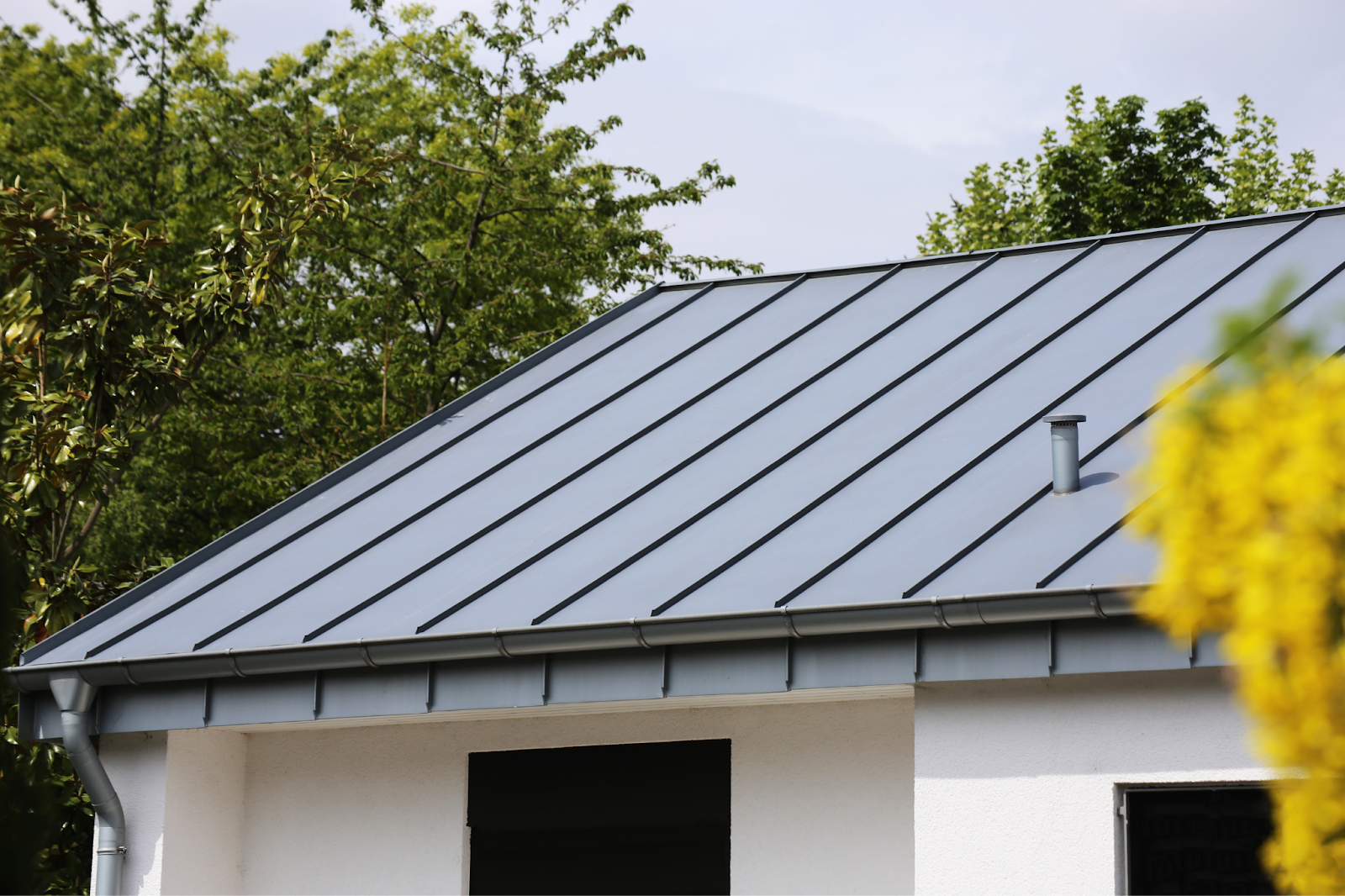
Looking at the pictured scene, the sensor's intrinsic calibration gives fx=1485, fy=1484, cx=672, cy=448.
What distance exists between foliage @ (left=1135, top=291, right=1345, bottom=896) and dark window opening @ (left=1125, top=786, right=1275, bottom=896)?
340 cm

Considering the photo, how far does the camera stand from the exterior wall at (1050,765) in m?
5.63

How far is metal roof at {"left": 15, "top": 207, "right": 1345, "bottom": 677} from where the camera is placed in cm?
674

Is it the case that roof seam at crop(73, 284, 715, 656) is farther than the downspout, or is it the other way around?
roof seam at crop(73, 284, 715, 656)

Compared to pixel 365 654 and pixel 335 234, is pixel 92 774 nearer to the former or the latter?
pixel 365 654

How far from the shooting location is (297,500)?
10008 mm

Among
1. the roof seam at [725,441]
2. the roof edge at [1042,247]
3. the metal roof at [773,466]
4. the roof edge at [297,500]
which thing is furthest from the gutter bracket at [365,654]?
the roof edge at [1042,247]

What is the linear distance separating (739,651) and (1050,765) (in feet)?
4.55

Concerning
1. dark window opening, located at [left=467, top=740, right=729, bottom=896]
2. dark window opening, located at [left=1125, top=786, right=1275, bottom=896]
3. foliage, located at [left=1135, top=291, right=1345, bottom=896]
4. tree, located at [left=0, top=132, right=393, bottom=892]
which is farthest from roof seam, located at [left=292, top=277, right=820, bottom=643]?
foliage, located at [left=1135, top=291, right=1345, bottom=896]

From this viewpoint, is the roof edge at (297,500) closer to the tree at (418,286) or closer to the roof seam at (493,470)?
the roof seam at (493,470)

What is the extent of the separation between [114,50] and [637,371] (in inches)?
600

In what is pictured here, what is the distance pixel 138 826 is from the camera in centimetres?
777

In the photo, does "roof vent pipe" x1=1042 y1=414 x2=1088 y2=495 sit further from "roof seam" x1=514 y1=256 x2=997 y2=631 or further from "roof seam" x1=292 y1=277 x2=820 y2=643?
"roof seam" x1=292 y1=277 x2=820 y2=643

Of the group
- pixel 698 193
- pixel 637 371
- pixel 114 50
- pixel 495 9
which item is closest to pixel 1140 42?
pixel 698 193

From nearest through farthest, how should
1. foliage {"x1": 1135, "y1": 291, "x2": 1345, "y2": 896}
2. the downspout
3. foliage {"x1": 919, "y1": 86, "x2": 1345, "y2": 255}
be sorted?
foliage {"x1": 1135, "y1": 291, "x2": 1345, "y2": 896} < the downspout < foliage {"x1": 919, "y1": 86, "x2": 1345, "y2": 255}
